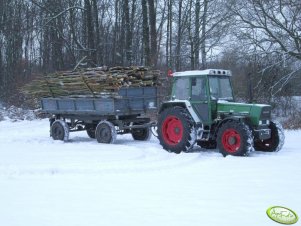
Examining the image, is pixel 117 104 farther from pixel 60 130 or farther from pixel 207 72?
pixel 207 72

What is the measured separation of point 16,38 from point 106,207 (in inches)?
1192

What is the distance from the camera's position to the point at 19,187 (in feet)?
23.5

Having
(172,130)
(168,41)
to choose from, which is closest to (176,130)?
(172,130)

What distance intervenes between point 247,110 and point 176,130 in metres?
1.73

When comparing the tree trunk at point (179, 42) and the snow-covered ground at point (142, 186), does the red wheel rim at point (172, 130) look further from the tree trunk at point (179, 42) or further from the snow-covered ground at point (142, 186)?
the tree trunk at point (179, 42)

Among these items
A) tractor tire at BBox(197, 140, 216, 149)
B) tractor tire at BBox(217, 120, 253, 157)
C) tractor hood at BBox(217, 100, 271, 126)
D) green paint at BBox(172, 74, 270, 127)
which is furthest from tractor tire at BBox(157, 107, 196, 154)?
tractor tire at BBox(197, 140, 216, 149)

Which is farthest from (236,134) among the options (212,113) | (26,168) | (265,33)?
(265,33)

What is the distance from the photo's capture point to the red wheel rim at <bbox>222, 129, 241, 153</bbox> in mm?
10133

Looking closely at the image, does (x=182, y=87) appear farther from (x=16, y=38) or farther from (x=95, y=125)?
(x=16, y=38)

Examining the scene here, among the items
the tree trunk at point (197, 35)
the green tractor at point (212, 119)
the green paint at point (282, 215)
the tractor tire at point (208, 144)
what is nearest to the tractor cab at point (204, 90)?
the green tractor at point (212, 119)

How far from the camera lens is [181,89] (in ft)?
37.2

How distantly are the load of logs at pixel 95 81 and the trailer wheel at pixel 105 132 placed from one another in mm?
846

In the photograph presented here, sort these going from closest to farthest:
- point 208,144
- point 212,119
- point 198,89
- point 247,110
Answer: point 247,110
point 212,119
point 198,89
point 208,144

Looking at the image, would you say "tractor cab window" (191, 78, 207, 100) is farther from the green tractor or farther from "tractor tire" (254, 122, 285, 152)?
"tractor tire" (254, 122, 285, 152)
